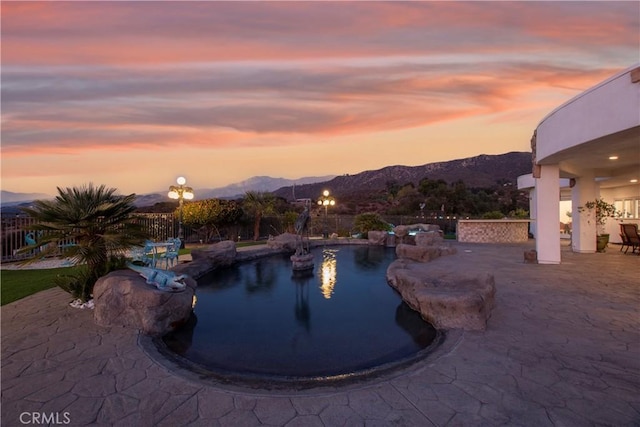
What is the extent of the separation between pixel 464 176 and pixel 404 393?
55.1 metres

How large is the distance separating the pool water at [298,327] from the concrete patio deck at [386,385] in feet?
2.84

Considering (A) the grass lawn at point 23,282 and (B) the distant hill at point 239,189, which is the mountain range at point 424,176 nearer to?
(B) the distant hill at point 239,189

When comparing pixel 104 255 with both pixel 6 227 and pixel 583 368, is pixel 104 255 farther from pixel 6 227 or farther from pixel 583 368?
pixel 6 227

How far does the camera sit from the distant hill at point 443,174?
5053 centimetres

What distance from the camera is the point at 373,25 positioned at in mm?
10078

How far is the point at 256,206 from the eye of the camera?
19219 mm

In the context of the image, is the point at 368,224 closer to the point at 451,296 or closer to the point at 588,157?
the point at 588,157

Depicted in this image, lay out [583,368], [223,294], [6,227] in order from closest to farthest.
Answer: [583,368] → [223,294] → [6,227]

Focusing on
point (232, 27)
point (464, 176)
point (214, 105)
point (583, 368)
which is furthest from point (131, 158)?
point (464, 176)

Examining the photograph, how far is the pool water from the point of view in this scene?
14.1 ft

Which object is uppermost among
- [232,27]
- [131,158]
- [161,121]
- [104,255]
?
[232,27]

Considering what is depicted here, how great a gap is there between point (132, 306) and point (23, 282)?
16.4ft

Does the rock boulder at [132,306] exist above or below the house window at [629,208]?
below

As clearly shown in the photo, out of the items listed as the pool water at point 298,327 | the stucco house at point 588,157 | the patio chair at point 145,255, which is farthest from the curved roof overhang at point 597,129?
the patio chair at point 145,255
